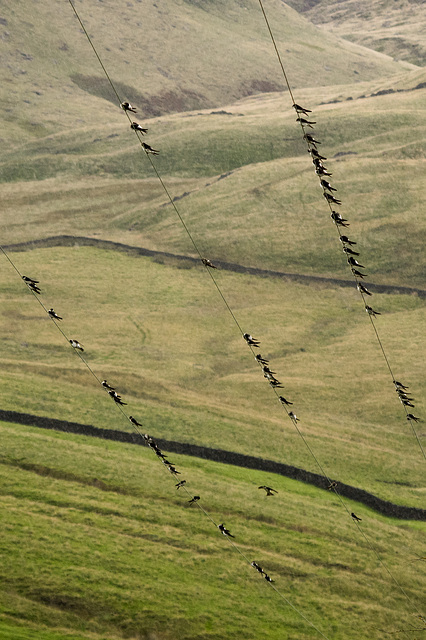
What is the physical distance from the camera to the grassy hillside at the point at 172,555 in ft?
162

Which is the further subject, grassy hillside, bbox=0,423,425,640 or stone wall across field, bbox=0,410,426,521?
stone wall across field, bbox=0,410,426,521

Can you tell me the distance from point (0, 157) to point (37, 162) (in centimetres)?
1015

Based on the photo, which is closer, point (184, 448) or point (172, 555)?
point (172, 555)

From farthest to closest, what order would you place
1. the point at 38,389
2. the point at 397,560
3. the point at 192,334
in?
the point at 192,334 → the point at 38,389 → the point at 397,560

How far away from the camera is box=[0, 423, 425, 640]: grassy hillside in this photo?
49.5 metres

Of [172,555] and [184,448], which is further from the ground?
[172,555]

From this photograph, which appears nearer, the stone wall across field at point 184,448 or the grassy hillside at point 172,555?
the grassy hillside at point 172,555

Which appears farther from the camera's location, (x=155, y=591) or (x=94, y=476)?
(x=94, y=476)

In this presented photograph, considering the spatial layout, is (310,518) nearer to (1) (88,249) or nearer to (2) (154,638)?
(2) (154,638)

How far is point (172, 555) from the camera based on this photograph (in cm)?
5531

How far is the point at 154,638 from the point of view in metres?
47.9

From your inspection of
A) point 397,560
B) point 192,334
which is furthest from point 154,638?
point 192,334

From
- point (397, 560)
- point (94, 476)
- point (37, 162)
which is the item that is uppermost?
point (37, 162)

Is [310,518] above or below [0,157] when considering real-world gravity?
below
